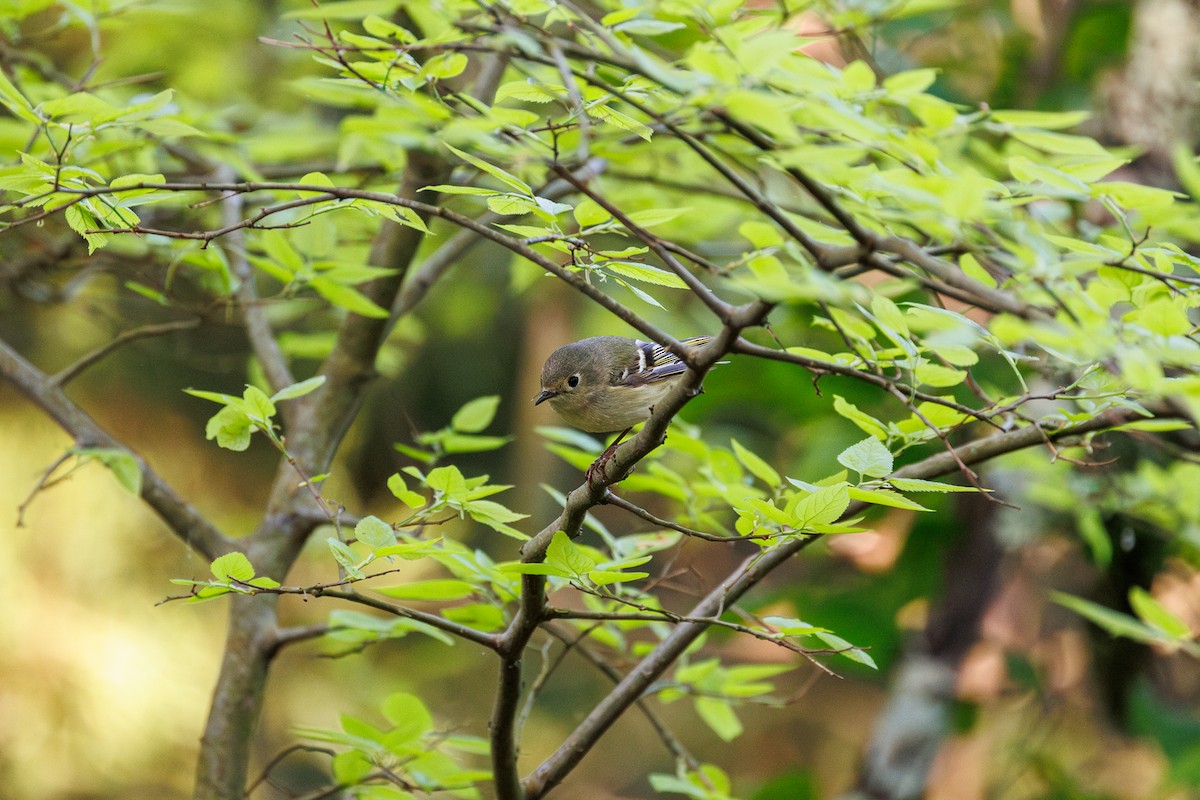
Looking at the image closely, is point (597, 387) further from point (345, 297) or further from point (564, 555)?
point (564, 555)

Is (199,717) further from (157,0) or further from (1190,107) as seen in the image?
(1190,107)

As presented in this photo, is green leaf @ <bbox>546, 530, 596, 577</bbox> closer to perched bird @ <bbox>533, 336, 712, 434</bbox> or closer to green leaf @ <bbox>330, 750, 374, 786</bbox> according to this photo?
green leaf @ <bbox>330, 750, 374, 786</bbox>

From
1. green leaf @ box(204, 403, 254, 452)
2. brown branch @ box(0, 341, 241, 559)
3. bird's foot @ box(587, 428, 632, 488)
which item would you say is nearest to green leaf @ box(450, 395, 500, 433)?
bird's foot @ box(587, 428, 632, 488)

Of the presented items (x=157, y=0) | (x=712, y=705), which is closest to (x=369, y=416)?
(x=157, y=0)

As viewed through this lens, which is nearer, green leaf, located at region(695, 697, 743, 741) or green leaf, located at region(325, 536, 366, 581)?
green leaf, located at region(325, 536, 366, 581)

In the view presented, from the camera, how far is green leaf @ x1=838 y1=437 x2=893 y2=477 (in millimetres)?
1431

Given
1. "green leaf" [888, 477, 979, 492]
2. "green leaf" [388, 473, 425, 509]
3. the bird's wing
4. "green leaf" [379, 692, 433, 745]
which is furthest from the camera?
the bird's wing

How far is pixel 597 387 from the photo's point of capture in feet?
8.26

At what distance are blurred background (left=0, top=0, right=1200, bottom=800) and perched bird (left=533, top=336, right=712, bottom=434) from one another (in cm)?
37

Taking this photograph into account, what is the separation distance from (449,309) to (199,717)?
7.31 ft

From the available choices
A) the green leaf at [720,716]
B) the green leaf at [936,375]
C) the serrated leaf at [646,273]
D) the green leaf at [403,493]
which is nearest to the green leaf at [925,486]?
the green leaf at [936,375]

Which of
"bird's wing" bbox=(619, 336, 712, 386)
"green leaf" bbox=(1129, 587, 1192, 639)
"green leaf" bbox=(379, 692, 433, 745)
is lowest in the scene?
"green leaf" bbox=(379, 692, 433, 745)

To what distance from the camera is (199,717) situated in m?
4.69

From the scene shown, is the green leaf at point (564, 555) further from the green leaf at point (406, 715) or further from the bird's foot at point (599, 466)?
the green leaf at point (406, 715)
